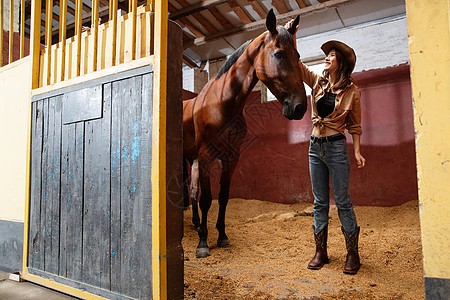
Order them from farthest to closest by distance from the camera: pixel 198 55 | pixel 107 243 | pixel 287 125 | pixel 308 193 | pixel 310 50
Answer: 1. pixel 198 55
2. pixel 310 50
3. pixel 287 125
4. pixel 308 193
5. pixel 107 243

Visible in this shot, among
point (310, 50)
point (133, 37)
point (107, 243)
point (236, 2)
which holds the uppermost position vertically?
point (236, 2)

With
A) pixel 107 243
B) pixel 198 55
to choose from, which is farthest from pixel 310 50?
pixel 107 243

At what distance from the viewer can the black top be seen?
2.04m

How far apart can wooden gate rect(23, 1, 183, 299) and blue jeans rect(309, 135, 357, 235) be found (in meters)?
1.09

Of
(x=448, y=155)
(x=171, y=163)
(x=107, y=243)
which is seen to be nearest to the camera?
(x=448, y=155)

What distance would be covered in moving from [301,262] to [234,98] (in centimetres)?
147

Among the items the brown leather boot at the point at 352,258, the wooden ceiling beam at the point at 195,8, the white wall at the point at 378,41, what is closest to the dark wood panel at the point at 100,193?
the brown leather boot at the point at 352,258

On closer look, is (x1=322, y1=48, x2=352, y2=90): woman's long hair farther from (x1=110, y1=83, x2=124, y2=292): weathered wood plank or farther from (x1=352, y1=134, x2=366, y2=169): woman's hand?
(x1=110, y1=83, x2=124, y2=292): weathered wood plank

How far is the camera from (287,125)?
15.7ft

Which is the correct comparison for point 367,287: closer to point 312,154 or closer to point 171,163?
point 312,154

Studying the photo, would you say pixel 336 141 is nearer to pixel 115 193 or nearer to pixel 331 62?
pixel 331 62

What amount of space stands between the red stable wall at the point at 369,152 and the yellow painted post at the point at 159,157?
11.2 ft

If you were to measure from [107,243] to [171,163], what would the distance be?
569 millimetres

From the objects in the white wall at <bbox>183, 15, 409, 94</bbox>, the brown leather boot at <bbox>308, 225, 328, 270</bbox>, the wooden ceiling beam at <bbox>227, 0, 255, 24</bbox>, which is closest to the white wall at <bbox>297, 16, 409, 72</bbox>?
the white wall at <bbox>183, 15, 409, 94</bbox>
